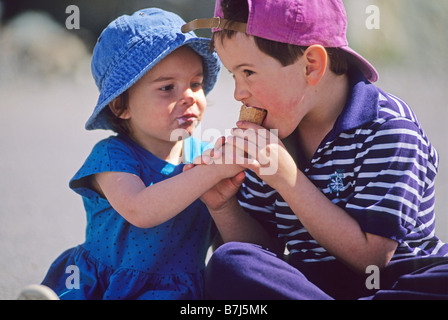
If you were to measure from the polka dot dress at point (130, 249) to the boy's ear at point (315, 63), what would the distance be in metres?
0.41

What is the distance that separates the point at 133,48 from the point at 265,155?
16.2 inches

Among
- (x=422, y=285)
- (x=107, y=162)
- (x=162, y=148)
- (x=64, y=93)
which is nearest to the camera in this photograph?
(x=422, y=285)

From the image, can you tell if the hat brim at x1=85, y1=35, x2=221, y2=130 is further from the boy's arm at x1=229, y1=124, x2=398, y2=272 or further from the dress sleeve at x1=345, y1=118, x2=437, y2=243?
the dress sleeve at x1=345, y1=118, x2=437, y2=243

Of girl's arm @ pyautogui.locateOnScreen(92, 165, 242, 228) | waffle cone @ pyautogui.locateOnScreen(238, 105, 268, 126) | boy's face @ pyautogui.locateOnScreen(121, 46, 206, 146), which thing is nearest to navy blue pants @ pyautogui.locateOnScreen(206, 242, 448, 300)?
girl's arm @ pyautogui.locateOnScreen(92, 165, 242, 228)

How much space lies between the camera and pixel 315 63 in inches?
42.3

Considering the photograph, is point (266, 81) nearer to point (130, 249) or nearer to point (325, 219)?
point (325, 219)

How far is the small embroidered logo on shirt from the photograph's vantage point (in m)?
1.09

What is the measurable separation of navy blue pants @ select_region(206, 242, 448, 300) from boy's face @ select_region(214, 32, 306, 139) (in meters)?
0.27

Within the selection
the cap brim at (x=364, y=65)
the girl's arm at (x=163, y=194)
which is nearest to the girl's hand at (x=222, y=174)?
the girl's arm at (x=163, y=194)

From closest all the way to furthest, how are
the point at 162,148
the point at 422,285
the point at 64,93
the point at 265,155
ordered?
1. the point at 422,285
2. the point at 265,155
3. the point at 162,148
4. the point at 64,93

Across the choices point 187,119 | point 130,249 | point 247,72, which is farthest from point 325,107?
point 130,249

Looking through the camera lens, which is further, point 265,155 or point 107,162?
point 107,162
